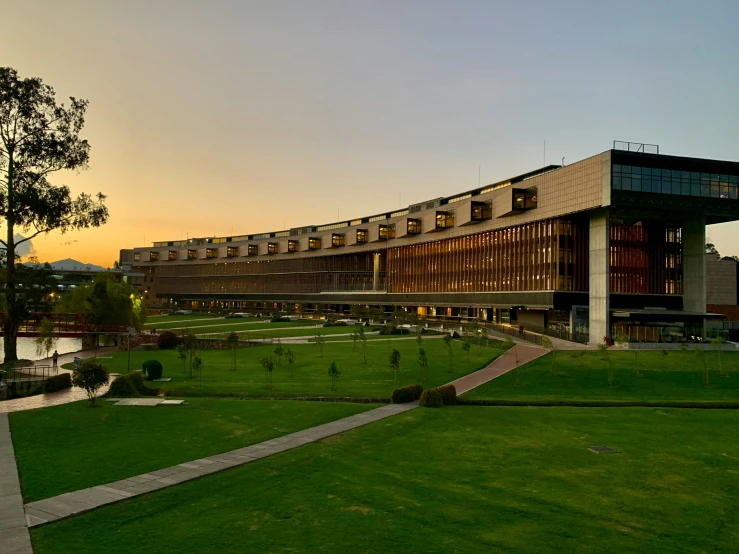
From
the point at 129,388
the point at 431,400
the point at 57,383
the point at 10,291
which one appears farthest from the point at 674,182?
the point at 10,291

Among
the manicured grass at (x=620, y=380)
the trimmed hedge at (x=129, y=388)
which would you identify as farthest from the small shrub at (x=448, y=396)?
the trimmed hedge at (x=129, y=388)

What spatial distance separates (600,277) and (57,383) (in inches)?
2102

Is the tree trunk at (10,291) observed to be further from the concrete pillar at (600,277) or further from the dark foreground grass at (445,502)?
the concrete pillar at (600,277)

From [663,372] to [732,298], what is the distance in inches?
2636

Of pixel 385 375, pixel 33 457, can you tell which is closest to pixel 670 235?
pixel 385 375

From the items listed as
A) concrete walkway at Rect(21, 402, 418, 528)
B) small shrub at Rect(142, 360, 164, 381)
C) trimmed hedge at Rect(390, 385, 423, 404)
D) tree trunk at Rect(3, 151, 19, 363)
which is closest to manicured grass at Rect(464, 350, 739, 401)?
trimmed hedge at Rect(390, 385, 423, 404)

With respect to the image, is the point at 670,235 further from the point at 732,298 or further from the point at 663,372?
the point at 663,372

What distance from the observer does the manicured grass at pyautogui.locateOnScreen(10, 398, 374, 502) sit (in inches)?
639

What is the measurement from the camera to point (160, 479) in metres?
15.4

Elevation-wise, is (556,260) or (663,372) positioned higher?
(556,260)

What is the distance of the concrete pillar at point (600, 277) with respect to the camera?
191 ft

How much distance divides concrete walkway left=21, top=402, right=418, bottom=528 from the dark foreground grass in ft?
1.64

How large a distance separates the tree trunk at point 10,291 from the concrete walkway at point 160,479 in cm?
3554

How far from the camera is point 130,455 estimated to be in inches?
707
